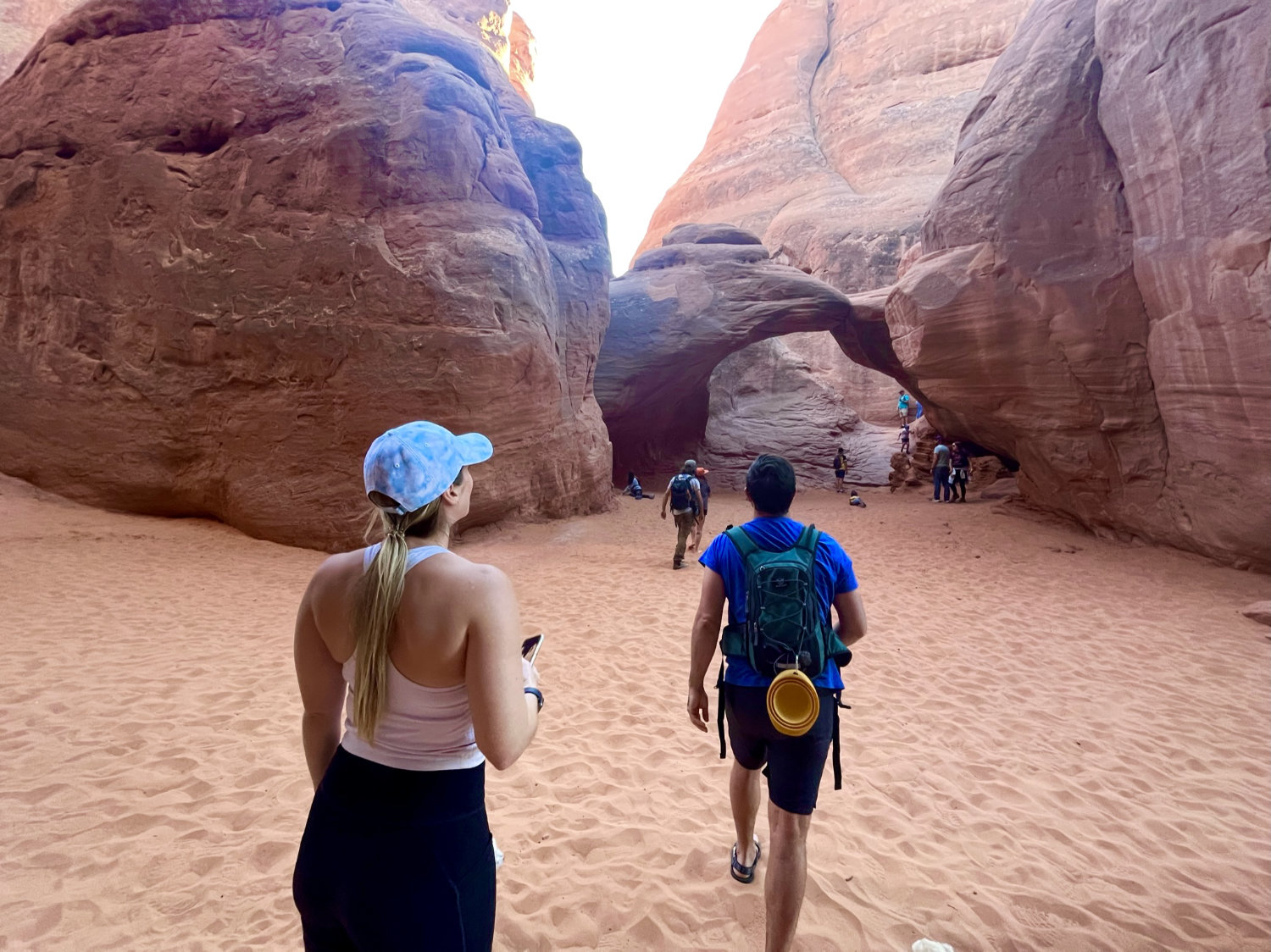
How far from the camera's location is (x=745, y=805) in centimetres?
259

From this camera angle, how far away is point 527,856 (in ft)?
9.83

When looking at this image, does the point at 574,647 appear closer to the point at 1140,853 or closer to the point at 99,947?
the point at 99,947

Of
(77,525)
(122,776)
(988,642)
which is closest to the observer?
(122,776)

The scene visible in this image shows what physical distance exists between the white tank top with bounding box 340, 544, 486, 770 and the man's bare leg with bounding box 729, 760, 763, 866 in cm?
148

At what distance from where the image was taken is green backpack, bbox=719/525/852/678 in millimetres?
1970

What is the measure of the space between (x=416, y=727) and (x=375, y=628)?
0.71 feet

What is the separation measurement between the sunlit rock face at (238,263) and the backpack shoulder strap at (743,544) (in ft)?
25.7

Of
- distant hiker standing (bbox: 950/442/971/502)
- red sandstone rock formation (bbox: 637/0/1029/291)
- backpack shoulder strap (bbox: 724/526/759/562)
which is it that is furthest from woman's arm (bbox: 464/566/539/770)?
red sandstone rock formation (bbox: 637/0/1029/291)

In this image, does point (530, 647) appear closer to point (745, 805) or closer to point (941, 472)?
point (745, 805)

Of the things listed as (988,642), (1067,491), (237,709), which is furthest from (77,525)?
(1067,491)

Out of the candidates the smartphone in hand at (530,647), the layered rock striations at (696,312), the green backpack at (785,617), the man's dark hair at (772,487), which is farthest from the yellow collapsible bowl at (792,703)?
the layered rock striations at (696,312)

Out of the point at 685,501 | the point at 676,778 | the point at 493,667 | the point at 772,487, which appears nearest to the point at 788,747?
the point at 772,487

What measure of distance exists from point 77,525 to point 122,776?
691cm

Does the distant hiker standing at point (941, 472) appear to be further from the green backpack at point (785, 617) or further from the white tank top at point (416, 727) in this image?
the white tank top at point (416, 727)
